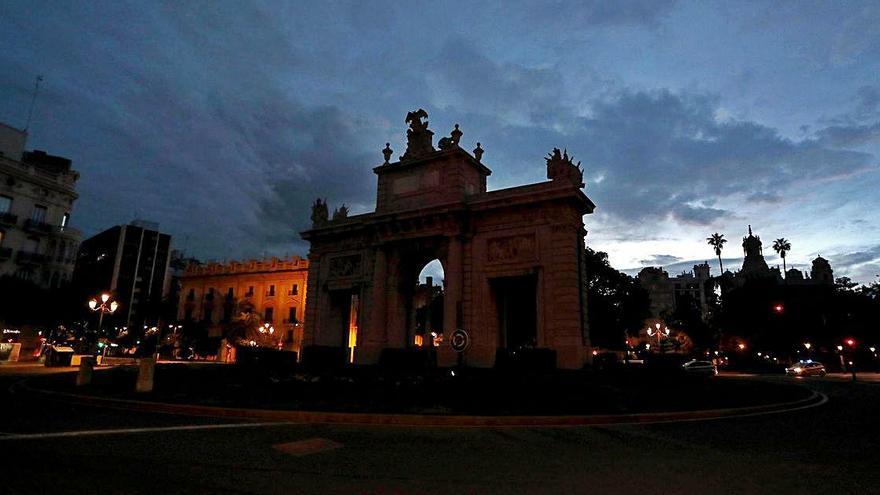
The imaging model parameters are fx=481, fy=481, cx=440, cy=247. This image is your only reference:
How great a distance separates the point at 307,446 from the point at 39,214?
2036 inches

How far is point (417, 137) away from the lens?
33.7 metres

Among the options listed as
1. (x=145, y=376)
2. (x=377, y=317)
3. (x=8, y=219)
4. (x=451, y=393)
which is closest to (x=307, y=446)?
(x=451, y=393)

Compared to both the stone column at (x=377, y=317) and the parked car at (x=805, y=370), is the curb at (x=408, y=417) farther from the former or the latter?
the parked car at (x=805, y=370)

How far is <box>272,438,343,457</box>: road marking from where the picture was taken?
8.20 metres

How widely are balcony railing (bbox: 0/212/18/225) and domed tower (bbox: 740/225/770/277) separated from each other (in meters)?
152

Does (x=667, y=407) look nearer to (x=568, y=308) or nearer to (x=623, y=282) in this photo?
(x=568, y=308)

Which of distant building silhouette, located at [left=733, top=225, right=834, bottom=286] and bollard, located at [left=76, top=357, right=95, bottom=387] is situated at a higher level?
distant building silhouette, located at [left=733, top=225, right=834, bottom=286]

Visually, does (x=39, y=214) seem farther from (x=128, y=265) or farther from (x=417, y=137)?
(x=128, y=265)

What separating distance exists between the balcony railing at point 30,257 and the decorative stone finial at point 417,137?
36.9 meters

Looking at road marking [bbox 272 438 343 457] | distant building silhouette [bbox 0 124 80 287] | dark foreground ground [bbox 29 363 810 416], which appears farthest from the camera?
distant building silhouette [bbox 0 124 80 287]

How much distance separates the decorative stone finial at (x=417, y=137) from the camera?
109 ft

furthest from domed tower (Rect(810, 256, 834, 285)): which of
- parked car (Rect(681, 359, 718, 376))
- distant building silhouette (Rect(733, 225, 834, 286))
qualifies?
parked car (Rect(681, 359, 718, 376))

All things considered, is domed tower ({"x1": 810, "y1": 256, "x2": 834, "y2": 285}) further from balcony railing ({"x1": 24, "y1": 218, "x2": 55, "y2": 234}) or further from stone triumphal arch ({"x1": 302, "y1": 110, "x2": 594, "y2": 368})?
balcony railing ({"x1": 24, "y1": 218, "x2": 55, "y2": 234})

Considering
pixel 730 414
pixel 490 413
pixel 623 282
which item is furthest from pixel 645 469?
pixel 623 282
